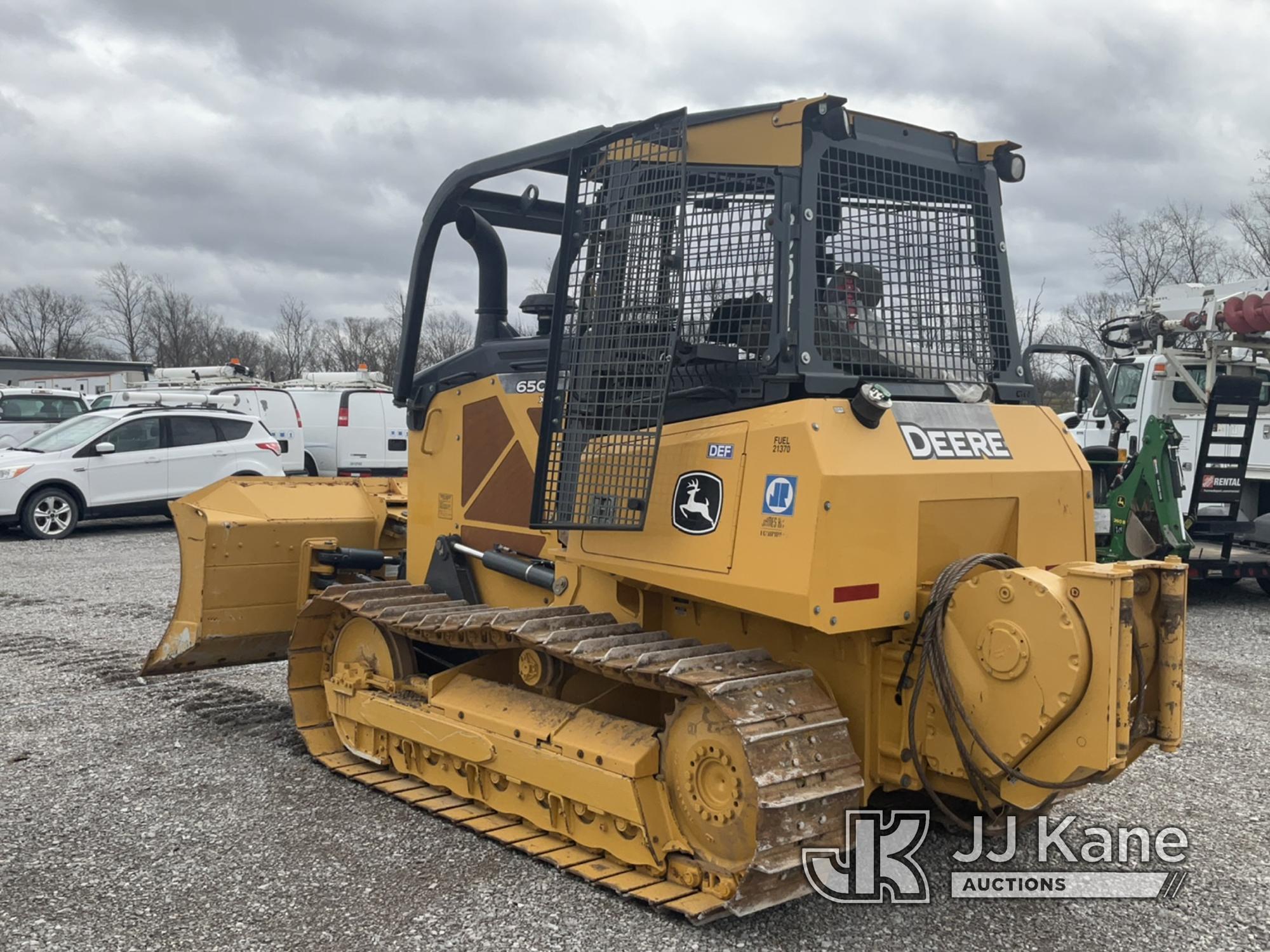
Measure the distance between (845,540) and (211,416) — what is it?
1414 centimetres

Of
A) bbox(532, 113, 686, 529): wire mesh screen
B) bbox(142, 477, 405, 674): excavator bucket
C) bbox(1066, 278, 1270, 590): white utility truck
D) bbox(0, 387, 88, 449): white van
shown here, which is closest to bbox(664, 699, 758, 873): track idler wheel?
bbox(532, 113, 686, 529): wire mesh screen

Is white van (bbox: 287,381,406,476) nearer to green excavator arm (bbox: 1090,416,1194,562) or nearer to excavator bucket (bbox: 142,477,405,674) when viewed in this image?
green excavator arm (bbox: 1090,416,1194,562)

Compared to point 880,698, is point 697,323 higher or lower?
higher

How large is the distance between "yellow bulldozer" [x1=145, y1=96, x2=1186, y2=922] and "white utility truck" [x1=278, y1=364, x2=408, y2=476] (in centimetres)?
1483

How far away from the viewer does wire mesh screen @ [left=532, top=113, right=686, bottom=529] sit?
14.2ft

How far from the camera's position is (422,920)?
3.98 metres

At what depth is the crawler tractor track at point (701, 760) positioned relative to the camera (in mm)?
3645

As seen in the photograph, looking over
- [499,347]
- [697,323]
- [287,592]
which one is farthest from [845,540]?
[287,592]

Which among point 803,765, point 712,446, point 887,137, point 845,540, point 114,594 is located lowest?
point 114,594

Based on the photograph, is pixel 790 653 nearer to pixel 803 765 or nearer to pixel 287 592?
pixel 803 765

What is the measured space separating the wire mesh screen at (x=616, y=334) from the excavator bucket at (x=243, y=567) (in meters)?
2.50

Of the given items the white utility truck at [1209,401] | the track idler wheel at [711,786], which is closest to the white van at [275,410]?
the white utility truck at [1209,401]

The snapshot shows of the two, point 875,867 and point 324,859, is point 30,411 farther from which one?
point 875,867

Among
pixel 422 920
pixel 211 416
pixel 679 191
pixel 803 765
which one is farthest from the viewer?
pixel 211 416
